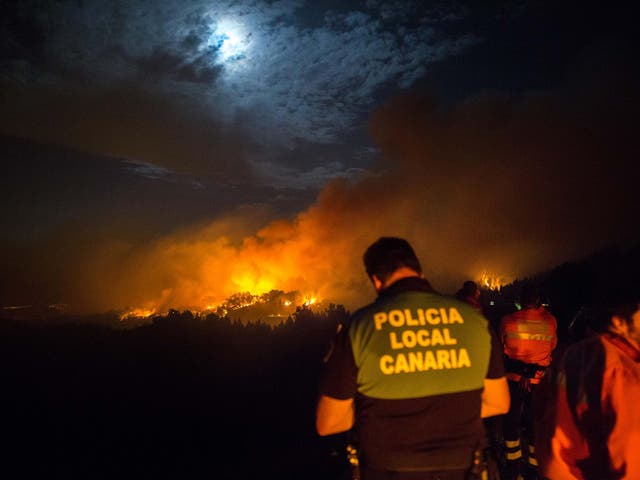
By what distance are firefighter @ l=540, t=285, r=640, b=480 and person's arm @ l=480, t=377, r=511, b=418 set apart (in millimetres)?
259

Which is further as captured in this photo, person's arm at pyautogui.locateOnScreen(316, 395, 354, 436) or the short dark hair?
the short dark hair

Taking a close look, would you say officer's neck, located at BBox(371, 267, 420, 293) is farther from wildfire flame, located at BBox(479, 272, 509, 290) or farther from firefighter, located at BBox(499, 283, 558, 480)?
wildfire flame, located at BBox(479, 272, 509, 290)

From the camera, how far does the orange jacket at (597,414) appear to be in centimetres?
173

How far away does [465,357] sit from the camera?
2.05m

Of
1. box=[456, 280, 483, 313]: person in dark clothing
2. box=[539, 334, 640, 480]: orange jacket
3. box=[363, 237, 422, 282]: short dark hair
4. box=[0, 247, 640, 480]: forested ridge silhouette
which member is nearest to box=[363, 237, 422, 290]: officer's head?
box=[363, 237, 422, 282]: short dark hair

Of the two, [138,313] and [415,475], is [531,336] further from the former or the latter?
[138,313]

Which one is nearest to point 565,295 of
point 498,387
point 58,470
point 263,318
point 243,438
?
point 243,438

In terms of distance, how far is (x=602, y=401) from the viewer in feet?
5.86

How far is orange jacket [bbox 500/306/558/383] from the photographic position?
514 centimetres

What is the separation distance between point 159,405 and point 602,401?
8.23 meters

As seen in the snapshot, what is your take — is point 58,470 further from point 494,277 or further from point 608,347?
point 494,277

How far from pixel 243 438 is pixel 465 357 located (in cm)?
646

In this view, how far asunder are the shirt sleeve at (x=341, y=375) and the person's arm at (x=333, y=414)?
35mm

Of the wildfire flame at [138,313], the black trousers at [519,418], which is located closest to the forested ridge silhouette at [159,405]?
the black trousers at [519,418]
